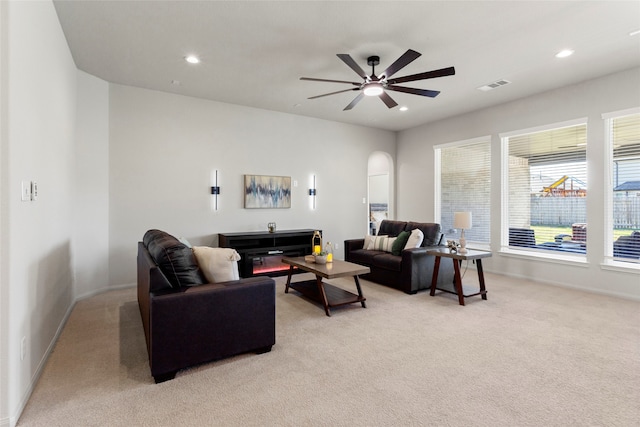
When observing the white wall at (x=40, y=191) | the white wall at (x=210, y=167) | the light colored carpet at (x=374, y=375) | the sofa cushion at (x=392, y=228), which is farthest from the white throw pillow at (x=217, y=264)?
the sofa cushion at (x=392, y=228)

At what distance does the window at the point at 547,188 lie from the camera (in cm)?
470

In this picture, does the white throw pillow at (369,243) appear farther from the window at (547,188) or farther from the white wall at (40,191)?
the white wall at (40,191)

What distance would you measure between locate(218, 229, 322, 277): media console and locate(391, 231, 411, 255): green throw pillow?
5.20ft

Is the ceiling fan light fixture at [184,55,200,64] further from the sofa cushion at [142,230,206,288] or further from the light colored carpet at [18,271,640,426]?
the light colored carpet at [18,271,640,426]

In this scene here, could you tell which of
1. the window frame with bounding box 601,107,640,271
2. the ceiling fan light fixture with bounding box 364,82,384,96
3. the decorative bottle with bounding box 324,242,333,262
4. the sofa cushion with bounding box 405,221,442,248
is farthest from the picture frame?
the window frame with bounding box 601,107,640,271

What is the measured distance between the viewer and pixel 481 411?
189 centimetres

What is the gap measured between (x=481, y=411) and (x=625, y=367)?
1.41 m

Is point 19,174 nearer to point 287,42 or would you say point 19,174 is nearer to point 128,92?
point 287,42

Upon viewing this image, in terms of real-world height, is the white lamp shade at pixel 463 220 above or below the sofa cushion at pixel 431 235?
above

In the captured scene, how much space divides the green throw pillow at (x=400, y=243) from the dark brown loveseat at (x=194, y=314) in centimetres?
269

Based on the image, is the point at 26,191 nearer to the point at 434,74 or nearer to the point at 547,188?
the point at 434,74

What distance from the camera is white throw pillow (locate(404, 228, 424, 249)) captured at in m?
4.64

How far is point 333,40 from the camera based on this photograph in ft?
10.9

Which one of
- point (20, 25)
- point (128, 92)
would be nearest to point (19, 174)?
point (20, 25)
